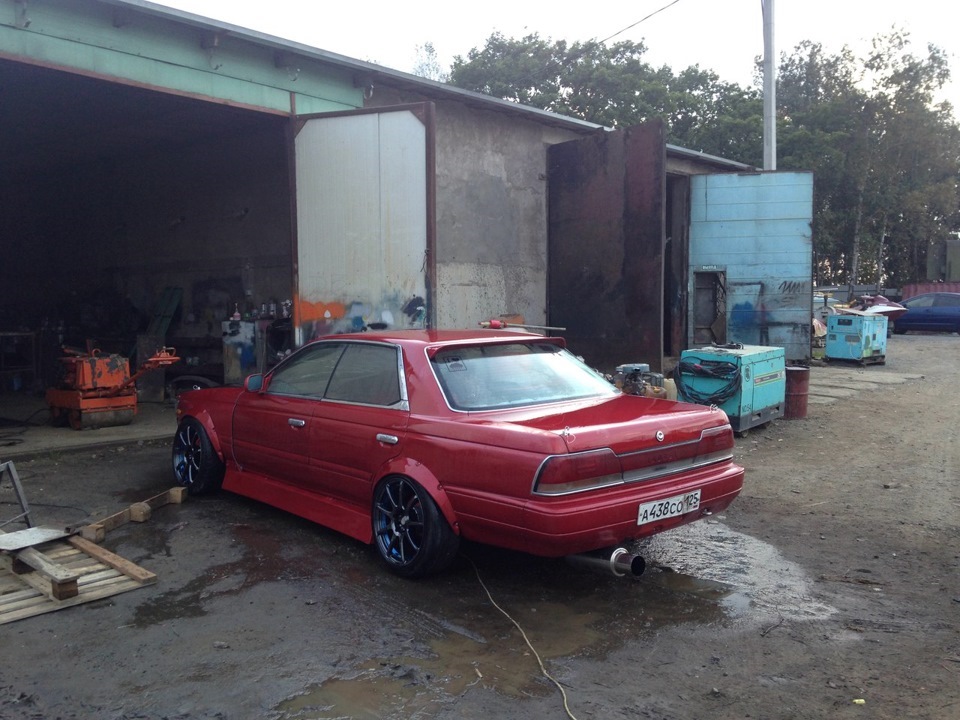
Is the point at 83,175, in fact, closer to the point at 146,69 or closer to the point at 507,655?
the point at 146,69

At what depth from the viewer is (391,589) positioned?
14.3 ft

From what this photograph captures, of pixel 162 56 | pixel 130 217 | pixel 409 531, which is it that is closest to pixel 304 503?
pixel 409 531

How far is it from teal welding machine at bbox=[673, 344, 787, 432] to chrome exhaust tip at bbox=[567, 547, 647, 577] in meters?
4.98

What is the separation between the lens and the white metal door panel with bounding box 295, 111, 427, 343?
9.27 metres

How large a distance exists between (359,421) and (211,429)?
1899 millimetres

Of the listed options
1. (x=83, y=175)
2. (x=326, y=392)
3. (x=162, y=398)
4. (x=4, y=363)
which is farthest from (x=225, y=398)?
(x=83, y=175)

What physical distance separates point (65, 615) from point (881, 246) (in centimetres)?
3566

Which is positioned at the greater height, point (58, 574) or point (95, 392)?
point (95, 392)

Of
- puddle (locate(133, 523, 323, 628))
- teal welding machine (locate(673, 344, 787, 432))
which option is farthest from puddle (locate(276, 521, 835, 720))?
teal welding machine (locate(673, 344, 787, 432))

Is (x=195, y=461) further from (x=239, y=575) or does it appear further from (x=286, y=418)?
(x=239, y=575)

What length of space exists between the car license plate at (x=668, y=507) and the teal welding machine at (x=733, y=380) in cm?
459

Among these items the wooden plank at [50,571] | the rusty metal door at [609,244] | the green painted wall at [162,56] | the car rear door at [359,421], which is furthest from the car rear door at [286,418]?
the rusty metal door at [609,244]

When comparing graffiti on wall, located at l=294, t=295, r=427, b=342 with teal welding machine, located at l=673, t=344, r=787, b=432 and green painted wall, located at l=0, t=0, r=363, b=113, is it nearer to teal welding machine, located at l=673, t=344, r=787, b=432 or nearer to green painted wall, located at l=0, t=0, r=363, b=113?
green painted wall, located at l=0, t=0, r=363, b=113

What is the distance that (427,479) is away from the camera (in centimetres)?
427
